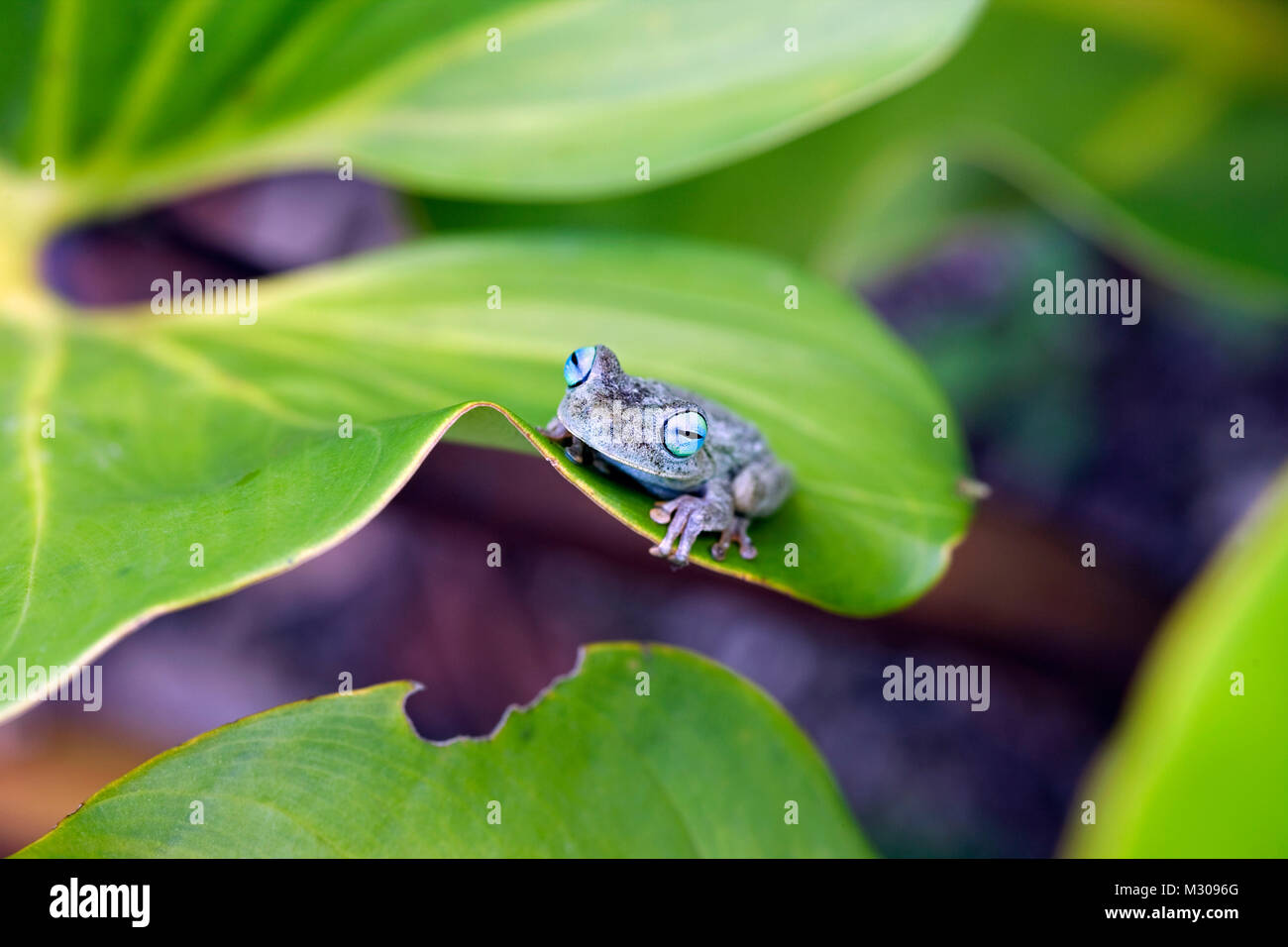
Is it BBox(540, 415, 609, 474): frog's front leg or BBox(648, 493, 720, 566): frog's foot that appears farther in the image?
BBox(540, 415, 609, 474): frog's front leg

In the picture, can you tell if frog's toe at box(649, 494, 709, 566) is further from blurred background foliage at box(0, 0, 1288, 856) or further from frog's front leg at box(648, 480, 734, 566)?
blurred background foliage at box(0, 0, 1288, 856)

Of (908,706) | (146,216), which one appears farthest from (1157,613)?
(146,216)

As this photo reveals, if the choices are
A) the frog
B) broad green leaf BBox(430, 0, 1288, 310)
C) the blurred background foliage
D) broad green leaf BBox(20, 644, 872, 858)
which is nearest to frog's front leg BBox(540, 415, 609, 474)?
the frog

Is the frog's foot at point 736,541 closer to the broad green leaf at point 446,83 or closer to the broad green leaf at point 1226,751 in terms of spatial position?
the broad green leaf at point 1226,751

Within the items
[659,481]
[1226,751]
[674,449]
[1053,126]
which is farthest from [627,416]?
[1053,126]

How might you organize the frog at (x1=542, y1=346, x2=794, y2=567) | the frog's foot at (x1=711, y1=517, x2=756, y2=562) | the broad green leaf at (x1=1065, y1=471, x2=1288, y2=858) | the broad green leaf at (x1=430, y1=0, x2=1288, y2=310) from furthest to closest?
the broad green leaf at (x1=430, y1=0, x2=1288, y2=310) → the frog at (x1=542, y1=346, x2=794, y2=567) → the frog's foot at (x1=711, y1=517, x2=756, y2=562) → the broad green leaf at (x1=1065, y1=471, x2=1288, y2=858)

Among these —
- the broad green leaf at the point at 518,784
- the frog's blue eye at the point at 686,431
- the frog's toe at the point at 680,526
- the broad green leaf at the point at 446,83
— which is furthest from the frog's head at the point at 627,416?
the broad green leaf at the point at 446,83

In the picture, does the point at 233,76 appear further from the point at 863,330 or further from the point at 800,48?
the point at 863,330
